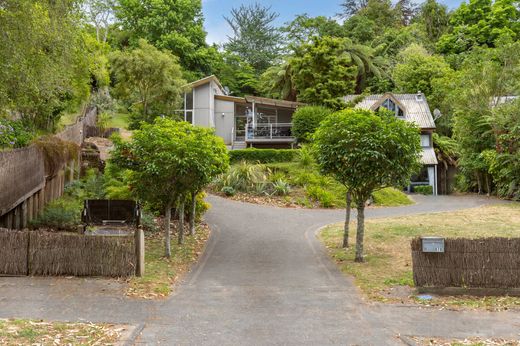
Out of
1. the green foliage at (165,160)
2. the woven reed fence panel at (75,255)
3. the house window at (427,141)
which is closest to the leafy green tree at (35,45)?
the green foliage at (165,160)

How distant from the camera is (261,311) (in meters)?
8.29

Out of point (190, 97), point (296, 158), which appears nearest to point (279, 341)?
point (296, 158)

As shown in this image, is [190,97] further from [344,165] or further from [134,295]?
[134,295]

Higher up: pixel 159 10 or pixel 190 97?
pixel 159 10

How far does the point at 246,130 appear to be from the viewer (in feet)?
114

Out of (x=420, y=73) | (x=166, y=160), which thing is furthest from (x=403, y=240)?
(x=420, y=73)

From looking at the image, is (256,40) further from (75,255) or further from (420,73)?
(75,255)

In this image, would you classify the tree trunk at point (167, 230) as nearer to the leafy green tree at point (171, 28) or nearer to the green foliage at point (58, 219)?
the green foliage at point (58, 219)

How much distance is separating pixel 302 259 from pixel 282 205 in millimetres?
9426

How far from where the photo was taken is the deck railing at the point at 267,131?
114 ft

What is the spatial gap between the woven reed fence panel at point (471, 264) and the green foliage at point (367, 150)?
2703 mm

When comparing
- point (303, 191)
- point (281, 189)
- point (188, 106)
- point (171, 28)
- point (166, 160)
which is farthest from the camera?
point (171, 28)

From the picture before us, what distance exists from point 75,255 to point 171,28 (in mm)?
41488

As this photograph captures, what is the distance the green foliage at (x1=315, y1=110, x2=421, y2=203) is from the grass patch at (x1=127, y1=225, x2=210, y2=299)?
436cm
